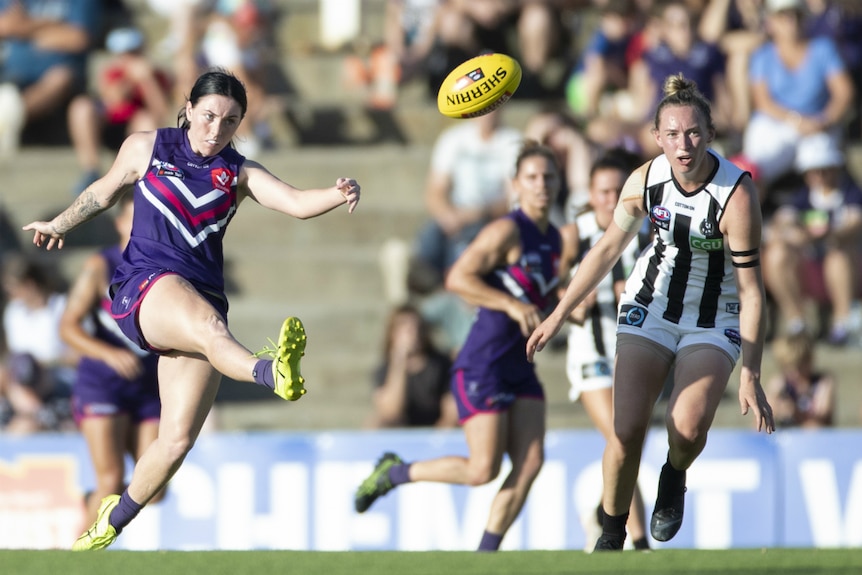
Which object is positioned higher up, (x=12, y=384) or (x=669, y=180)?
(x=669, y=180)

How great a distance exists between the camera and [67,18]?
1466 cm

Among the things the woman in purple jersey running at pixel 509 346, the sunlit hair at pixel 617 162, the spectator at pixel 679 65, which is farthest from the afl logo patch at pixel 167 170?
the spectator at pixel 679 65

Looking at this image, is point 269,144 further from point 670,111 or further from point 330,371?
point 670,111

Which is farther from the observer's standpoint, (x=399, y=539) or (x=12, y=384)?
(x=12, y=384)

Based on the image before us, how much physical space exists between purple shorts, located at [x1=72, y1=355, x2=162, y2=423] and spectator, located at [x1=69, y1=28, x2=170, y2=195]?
218 inches

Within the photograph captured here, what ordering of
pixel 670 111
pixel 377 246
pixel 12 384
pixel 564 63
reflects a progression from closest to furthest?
1. pixel 670 111
2. pixel 12 384
3. pixel 377 246
4. pixel 564 63

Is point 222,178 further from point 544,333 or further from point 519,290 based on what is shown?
point 519,290

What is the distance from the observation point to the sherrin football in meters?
7.04

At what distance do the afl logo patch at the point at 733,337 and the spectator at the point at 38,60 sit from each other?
32.5ft

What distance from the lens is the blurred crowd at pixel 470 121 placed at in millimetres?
11547

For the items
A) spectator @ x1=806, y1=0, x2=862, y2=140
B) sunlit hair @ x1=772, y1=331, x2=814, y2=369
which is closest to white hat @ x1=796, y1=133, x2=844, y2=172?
spectator @ x1=806, y1=0, x2=862, y2=140

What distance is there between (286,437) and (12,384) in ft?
8.82

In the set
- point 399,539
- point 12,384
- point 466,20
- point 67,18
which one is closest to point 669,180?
point 399,539

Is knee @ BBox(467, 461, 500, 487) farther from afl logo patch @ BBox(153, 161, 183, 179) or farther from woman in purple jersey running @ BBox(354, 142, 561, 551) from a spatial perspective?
afl logo patch @ BBox(153, 161, 183, 179)
